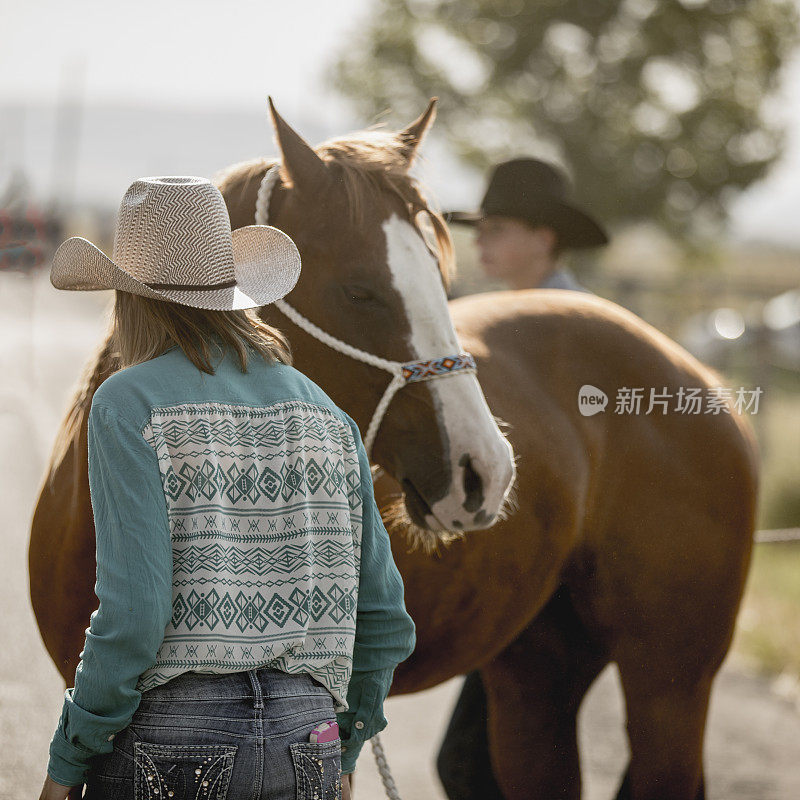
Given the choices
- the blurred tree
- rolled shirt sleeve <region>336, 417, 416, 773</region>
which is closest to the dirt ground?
rolled shirt sleeve <region>336, 417, 416, 773</region>

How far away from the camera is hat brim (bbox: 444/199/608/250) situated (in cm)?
306

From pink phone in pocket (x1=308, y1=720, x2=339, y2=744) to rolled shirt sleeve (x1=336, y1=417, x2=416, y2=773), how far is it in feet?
0.53

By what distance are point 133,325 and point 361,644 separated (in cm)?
58

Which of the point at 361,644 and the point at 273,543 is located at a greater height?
the point at 273,543

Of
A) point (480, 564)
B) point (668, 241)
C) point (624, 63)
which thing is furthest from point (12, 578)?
point (668, 241)

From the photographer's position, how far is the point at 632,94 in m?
14.2

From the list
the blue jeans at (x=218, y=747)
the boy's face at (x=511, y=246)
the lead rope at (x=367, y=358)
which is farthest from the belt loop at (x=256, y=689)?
the boy's face at (x=511, y=246)

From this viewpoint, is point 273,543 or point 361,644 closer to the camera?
point 273,543

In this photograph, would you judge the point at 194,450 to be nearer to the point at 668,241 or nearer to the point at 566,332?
the point at 566,332

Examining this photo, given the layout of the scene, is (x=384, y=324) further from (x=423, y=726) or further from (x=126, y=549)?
(x=423, y=726)

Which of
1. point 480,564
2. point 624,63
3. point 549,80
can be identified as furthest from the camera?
point 624,63

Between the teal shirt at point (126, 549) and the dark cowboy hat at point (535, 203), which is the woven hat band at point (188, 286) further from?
the dark cowboy hat at point (535, 203)

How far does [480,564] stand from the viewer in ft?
8.00

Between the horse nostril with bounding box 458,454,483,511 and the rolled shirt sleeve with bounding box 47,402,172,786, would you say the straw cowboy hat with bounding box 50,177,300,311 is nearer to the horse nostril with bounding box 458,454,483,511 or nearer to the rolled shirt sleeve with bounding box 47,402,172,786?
the rolled shirt sleeve with bounding box 47,402,172,786
